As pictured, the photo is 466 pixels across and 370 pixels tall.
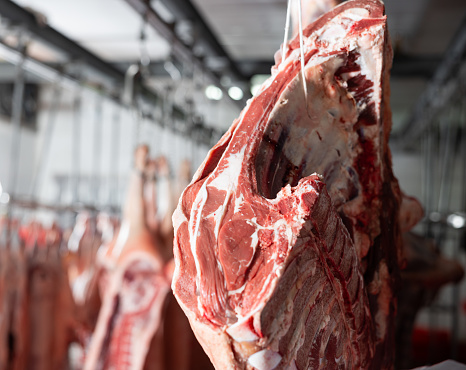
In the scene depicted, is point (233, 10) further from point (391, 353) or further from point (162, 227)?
point (391, 353)

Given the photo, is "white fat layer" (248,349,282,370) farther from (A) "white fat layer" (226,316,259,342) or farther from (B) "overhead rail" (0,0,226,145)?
(B) "overhead rail" (0,0,226,145)

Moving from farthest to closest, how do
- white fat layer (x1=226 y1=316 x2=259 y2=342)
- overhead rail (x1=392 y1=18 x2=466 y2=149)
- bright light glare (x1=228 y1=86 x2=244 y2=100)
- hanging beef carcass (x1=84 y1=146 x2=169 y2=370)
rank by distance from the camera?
bright light glare (x1=228 y1=86 x2=244 y2=100) → overhead rail (x1=392 y1=18 x2=466 y2=149) → hanging beef carcass (x1=84 y1=146 x2=169 y2=370) → white fat layer (x1=226 y1=316 x2=259 y2=342)

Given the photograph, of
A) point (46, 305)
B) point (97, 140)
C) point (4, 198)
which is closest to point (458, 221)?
point (46, 305)

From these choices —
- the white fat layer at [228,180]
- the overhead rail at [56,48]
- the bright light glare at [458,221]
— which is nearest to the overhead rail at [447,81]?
the bright light glare at [458,221]

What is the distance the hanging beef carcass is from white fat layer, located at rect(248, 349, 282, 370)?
3.88ft

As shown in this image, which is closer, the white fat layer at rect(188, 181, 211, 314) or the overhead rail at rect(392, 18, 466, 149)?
the white fat layer at rect(188, 181, 211, 314)

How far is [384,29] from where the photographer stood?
720 mm

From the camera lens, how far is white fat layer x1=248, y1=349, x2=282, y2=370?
0.54 m

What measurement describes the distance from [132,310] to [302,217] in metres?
1.29

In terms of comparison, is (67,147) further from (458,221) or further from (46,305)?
(458,221)

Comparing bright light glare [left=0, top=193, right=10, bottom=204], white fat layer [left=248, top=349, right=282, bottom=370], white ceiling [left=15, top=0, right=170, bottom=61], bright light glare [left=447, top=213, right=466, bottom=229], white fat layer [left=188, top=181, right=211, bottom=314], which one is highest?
white ceiling [left=15, top=0, right=170, bottom=61]

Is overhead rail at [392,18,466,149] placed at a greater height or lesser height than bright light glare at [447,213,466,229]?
greater

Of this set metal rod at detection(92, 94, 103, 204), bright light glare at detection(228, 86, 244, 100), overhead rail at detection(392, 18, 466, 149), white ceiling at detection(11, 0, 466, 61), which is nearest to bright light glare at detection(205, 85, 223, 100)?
bright light glare at detection(228, 86, 244, 100)

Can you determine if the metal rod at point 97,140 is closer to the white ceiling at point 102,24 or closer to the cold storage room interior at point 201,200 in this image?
the cold storage room interior at point 201,200
